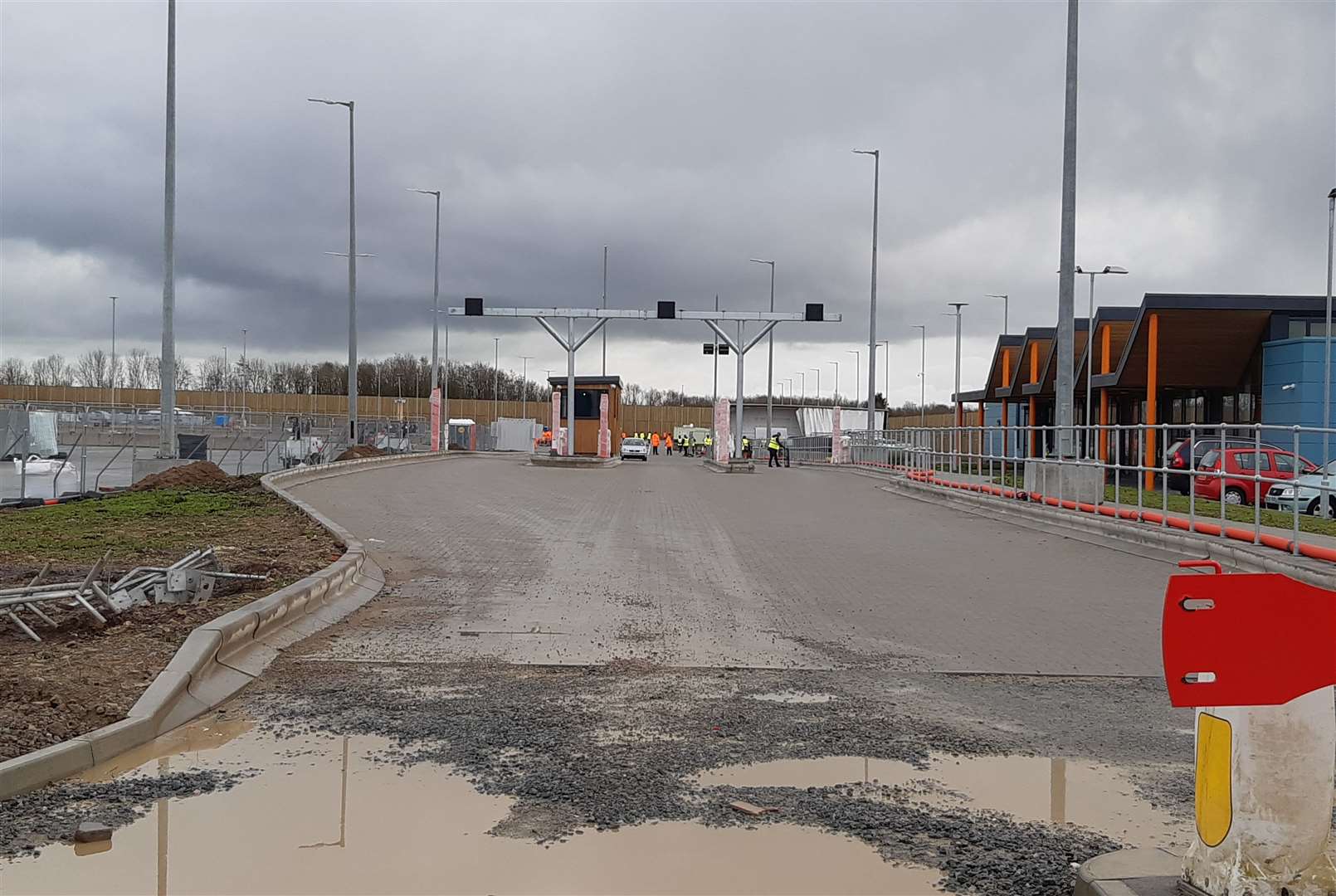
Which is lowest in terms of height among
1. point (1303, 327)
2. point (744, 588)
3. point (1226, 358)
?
point (744, 588)

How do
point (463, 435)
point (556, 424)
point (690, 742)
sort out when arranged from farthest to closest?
point (463, 435) → point (556, 424) → point (690, 742)

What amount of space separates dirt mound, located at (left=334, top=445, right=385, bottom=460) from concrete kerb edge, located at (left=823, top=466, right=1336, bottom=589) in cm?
1981

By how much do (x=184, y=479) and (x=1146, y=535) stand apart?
17.5 m

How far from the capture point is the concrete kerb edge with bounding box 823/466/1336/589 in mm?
11992

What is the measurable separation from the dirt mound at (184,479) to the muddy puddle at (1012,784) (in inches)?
774

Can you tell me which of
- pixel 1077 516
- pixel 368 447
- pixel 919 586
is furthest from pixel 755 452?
pixel 919 586

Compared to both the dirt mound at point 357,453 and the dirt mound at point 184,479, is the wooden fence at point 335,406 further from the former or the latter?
the dirt mound at point 184,479

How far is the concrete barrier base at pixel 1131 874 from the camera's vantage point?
12.7ft

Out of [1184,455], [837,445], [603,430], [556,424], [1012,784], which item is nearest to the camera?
[1012,784]

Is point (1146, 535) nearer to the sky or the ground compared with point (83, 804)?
nearer to the sky

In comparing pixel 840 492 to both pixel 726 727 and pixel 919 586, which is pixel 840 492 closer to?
pixel 919 586

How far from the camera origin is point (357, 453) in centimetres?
3919

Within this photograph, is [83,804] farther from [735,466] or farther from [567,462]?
[567,462]

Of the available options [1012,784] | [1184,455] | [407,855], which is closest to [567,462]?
[1184,455]
